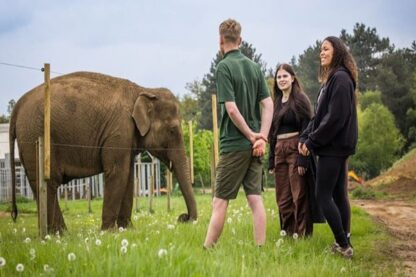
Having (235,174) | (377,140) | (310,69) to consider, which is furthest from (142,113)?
(310,69)

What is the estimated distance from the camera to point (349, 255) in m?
6.86

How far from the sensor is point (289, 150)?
8055mm

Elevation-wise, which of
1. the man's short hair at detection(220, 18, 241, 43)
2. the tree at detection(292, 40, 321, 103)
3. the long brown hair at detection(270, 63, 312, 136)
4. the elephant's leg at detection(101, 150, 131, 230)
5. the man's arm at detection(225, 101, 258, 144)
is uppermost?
the tree at detection(292, 40, 321, 103)

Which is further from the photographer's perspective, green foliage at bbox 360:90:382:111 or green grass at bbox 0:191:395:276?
green foliage at bbox 360:90:382:111

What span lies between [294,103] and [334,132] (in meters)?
1.37

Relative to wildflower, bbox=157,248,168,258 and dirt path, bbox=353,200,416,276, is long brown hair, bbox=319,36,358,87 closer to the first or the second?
dirt path, bbox=353,200,416,276

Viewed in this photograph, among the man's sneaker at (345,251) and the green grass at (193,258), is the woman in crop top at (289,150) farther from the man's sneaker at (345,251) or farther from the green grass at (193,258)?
the man's sneaker at (345,251)

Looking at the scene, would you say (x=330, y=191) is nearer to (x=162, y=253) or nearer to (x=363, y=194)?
(x=162, y=253)

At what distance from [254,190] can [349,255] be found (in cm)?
138

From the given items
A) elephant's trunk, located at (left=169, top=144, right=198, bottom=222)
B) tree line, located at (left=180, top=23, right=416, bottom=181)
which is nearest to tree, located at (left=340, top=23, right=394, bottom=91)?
tree line, located at (left=180, top=23, right=416, bottom=181)

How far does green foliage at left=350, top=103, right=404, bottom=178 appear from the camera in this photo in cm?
5441

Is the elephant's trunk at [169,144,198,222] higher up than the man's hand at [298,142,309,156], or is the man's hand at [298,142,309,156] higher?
the man's hand at [298,142,309,156]

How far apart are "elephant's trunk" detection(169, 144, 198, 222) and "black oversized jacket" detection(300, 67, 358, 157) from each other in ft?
14.0

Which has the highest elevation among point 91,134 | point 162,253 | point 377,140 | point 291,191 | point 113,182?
point 377,140
